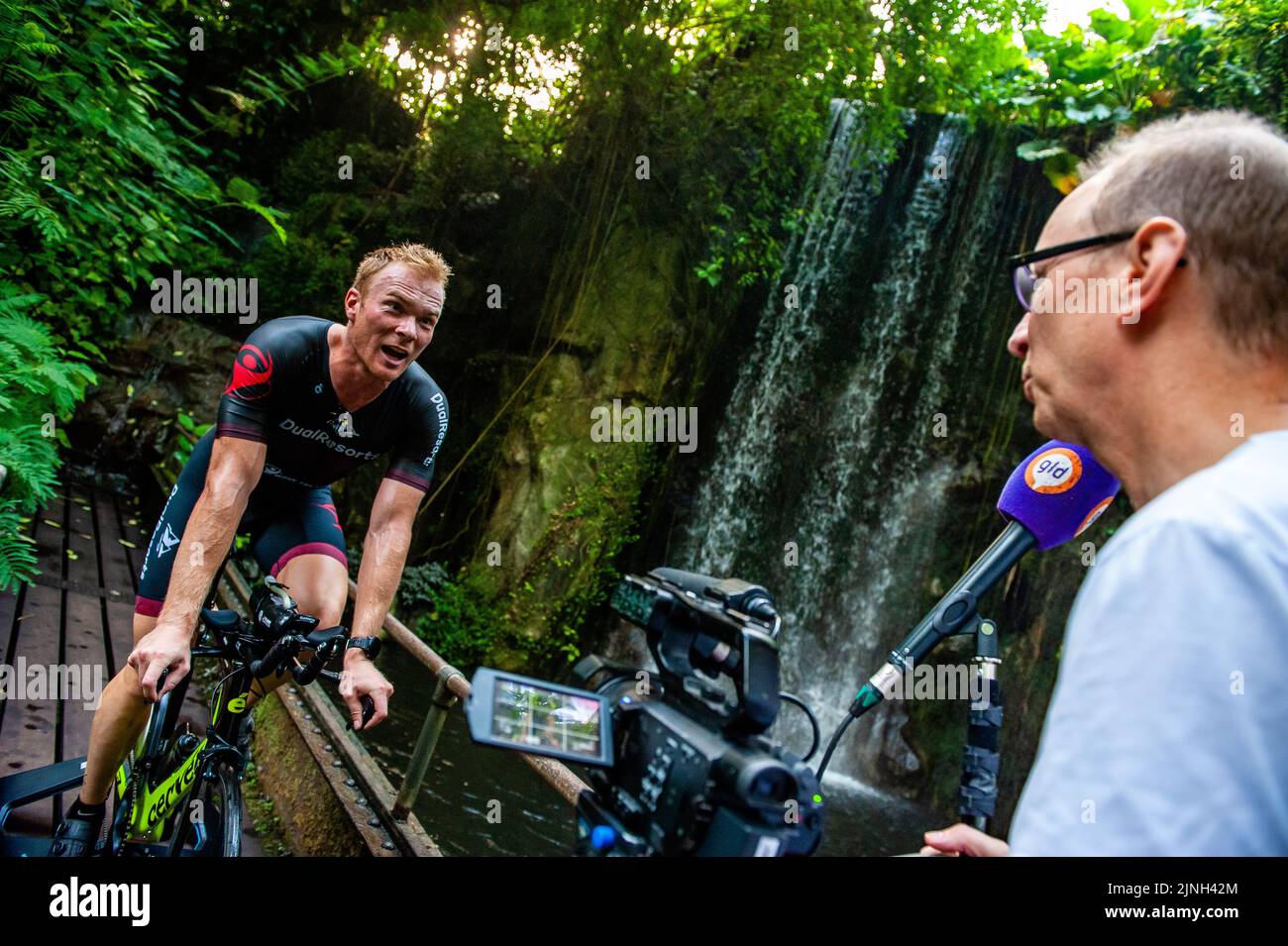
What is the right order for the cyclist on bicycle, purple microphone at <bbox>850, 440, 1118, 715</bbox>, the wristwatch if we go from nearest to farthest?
purple microphone at <bbox>850, 440, 1118, 715</bbox>
the wristwatch
the cyclist on bicycle

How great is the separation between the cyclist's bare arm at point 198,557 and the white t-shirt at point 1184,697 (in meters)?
1.92

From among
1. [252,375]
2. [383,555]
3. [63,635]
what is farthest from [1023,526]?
[63,635]

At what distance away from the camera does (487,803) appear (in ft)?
21.1

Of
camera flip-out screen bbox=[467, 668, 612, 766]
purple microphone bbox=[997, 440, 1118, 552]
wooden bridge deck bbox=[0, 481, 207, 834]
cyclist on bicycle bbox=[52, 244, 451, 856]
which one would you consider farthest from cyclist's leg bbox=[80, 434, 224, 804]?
purple microphone bbox=[997, 440, 1118, 552]

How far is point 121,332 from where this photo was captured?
29.5 feet

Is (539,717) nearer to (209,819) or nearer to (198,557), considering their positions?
(198,557)

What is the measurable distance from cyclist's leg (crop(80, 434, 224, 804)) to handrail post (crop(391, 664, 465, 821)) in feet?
3.01

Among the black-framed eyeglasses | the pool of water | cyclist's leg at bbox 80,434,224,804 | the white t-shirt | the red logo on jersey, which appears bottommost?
the pool of water

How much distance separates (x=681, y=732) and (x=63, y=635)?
4.90m

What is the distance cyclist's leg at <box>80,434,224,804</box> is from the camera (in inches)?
100

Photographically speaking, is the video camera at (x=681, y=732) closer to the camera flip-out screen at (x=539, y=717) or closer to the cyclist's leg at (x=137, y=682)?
the camera flip-out screen at (x=539, y=717)

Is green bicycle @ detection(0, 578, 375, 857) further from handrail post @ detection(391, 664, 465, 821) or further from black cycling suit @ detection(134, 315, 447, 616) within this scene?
handrail post @ detection(391, 664, 465, 821)

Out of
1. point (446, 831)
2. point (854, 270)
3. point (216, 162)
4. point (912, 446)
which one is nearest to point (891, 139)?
point (854, 270)
